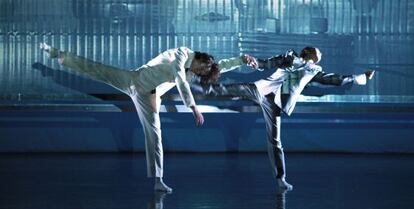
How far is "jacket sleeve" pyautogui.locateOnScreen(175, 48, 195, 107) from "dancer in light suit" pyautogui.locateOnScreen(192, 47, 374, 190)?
62 cm

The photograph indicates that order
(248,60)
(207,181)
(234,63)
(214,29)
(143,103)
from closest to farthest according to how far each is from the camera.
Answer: (143,103), (248,60), (234,63), (207,181), (214,29)

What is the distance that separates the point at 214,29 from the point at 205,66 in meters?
3.53

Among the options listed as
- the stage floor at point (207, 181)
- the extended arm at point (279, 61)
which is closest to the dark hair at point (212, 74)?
the extended arm at point (279, 61)

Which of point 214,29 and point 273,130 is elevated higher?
point 214,29

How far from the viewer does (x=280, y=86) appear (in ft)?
23.0

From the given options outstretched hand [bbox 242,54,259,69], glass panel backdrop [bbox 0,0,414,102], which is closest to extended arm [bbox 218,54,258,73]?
outstretched hand [bbox 242,54,259,69]

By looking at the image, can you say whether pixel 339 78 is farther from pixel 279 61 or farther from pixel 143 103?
pixel 143 103

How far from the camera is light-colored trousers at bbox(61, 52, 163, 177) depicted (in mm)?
6473

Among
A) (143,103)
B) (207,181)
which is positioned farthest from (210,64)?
(207,181)

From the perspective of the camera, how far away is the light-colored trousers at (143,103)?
6.47 metres

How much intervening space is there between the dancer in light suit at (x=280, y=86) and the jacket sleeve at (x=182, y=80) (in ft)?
2.03

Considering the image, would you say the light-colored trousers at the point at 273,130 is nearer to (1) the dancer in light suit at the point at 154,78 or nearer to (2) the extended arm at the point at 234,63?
(2) the extended arm at the point at 234,63

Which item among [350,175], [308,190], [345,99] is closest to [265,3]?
[345,99]

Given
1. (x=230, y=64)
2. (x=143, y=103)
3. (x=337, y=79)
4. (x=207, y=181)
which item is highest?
(x=230, y=64)
